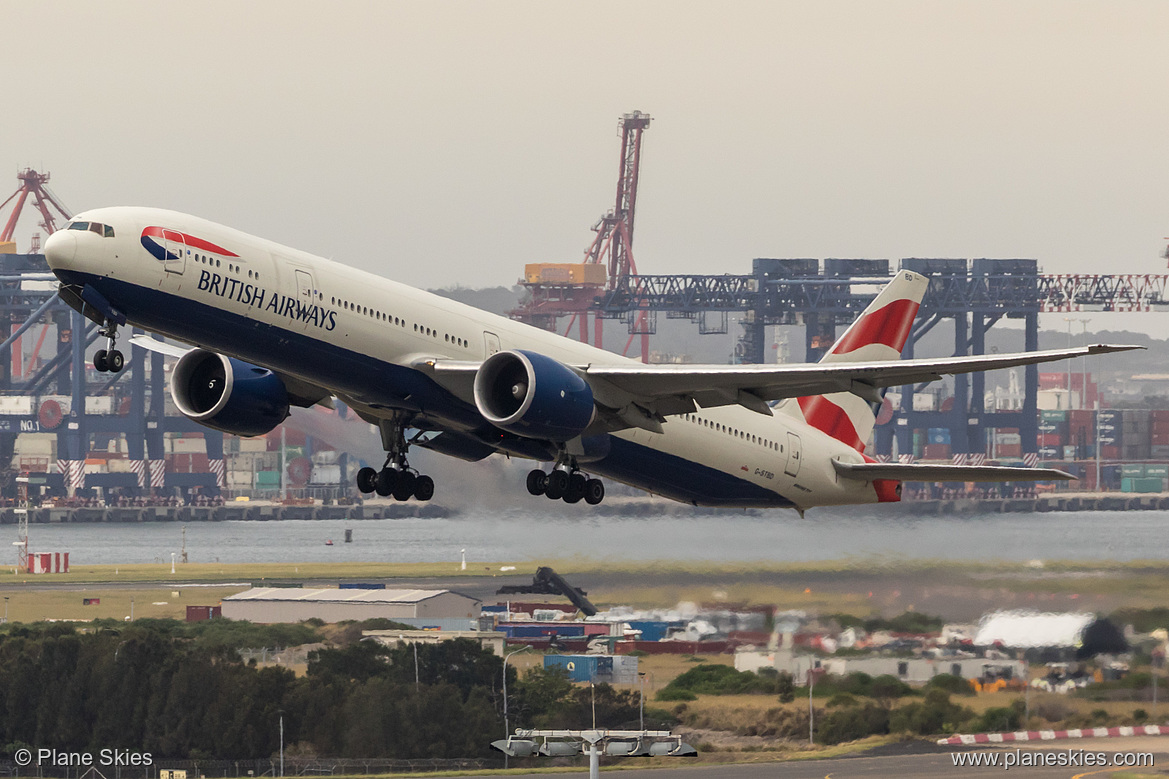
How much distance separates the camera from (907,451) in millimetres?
192125

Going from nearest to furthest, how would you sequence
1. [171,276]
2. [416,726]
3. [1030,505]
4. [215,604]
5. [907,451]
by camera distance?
[171,276], [416,726], [215,604], [1030,505], [907,451]

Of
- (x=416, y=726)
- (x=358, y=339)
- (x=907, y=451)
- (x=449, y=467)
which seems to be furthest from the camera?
(x=907, y=451)

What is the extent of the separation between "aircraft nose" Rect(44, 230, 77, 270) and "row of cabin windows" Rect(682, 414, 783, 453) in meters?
15.1

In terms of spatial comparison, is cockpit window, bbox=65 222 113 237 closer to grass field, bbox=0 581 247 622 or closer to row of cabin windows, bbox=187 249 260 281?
row of cabin windows, bbox=187 249 260 281

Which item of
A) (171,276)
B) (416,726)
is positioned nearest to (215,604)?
(416,726)

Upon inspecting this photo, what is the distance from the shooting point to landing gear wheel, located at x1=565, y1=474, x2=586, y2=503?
122 ft

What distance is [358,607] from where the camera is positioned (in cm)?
7562

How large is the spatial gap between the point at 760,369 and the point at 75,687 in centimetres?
4006

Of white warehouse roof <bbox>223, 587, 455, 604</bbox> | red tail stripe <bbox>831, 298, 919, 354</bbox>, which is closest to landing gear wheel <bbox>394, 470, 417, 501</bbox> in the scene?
red tail stripe <bbox>831, 298, 919, 354</bbox>

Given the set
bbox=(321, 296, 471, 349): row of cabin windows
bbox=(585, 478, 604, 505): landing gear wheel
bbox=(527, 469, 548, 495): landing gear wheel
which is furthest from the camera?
bbox=(585, 478, 604, 505): landing gear wheel

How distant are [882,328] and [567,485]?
13.6 meters

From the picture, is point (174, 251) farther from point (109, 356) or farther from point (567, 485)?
point (567, 485)

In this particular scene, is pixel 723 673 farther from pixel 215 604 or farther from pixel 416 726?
pixel 215 604

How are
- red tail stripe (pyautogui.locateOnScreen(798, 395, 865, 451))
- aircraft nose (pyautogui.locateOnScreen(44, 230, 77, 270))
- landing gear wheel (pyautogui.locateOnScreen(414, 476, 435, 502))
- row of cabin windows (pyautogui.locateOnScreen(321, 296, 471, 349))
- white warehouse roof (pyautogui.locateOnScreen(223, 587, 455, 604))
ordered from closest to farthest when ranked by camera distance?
aircraft nose (pyautogui.locateOnScreen(44, 230, 77, 270)), row of cabin windows (pyautogui.locateOnScreen(321, 296, 471, 349)), landing gear wheel (pyautogui.locateOnScreen(414, 476, 435, 502)), red tail stripe (pyautogui.locateOnScreen(798, 395, 865, 451)), white warehouse roof (pyautogui.locateOnScreen(223, 587, 455, 604))
